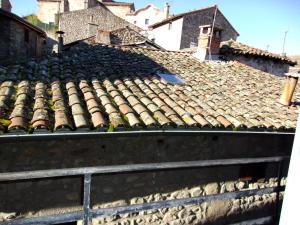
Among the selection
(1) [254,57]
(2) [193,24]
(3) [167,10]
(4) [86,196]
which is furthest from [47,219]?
(3) [167,10]

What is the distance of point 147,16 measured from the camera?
131 ft

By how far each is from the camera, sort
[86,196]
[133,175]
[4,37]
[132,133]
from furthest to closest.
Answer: [4,37] → [133,175] → [132,133] → [86,196]

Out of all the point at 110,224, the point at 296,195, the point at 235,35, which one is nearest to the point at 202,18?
the point at 235,35

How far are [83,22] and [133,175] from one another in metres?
26.5

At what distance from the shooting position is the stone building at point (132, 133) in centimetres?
466

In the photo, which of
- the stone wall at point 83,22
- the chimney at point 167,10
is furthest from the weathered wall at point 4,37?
the chimney at point 167,10

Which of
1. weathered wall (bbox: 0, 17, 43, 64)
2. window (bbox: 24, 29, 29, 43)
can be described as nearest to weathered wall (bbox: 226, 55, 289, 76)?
window (bbox: 24, 29, 29, 43)

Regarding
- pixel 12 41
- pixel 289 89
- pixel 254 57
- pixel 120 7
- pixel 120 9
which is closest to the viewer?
pixel 289 89

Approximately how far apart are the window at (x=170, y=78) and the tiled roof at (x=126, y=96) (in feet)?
0.72

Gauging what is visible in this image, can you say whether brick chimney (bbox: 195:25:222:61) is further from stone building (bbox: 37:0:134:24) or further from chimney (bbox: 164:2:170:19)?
stone building (bbox: 37:0:134:24)

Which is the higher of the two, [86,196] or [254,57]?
[254,57]

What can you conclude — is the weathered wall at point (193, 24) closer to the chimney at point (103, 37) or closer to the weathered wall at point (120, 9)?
the chimney at point (103, 37)

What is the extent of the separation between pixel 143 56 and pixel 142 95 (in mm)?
4421

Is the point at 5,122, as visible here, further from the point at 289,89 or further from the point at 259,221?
the point at 289,89
